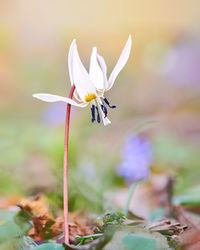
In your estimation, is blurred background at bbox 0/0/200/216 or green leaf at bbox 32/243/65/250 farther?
blurred background at bbox 0/0/200/216

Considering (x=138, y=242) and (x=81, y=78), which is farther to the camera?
(x=81, y=78)

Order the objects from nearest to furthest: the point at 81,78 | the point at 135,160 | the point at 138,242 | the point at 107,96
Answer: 1. the point at 138,242
2. the point at 81,78
3. the point at 135,160
4. the point at 107,96

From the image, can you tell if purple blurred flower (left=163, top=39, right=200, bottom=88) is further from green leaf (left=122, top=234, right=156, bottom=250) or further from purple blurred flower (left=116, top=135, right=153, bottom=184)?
green leaf (left=122, top=234, right=156, bottom=250)

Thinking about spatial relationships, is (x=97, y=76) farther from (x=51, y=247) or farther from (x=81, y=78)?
(x=51, y=247)

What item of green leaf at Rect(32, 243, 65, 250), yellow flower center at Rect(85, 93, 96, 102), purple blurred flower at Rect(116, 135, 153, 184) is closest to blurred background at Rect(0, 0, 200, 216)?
purple blurred flower at Rect(116, 135, 153, 184)

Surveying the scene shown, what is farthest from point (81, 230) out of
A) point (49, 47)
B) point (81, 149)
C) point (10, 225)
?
point (49, 47)

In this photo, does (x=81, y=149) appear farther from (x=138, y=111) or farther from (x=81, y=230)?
(x=138, y=111)

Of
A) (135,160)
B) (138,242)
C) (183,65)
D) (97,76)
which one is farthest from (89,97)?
(183,65)
